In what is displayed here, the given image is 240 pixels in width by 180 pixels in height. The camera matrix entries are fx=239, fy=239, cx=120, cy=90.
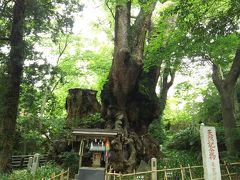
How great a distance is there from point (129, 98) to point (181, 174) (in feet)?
18.1

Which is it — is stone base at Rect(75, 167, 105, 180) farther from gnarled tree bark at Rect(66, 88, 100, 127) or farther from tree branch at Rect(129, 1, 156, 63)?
tree branch at Rect(129, 1, 156, 63)

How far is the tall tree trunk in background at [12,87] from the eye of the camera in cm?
920

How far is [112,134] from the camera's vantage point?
1062cm

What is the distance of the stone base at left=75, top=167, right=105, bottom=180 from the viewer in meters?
9.70

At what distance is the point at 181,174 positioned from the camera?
8.62 meters

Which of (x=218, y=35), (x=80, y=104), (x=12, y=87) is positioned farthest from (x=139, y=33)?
(x=12, y=87)

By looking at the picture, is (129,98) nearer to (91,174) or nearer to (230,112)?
(91,174)

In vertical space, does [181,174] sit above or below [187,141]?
below

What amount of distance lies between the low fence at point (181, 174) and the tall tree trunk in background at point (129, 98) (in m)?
2.12

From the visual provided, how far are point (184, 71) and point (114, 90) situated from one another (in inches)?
209

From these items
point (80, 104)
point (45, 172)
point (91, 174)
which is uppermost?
point (80, 104)

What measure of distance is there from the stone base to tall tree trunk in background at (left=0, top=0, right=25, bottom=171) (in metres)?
2.85

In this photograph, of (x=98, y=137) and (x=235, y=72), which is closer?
(x=98, y=137)

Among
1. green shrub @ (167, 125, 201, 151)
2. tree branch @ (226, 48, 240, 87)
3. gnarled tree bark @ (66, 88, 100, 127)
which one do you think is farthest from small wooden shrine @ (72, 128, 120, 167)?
green shrub @ (167, 125, 201, 151)
